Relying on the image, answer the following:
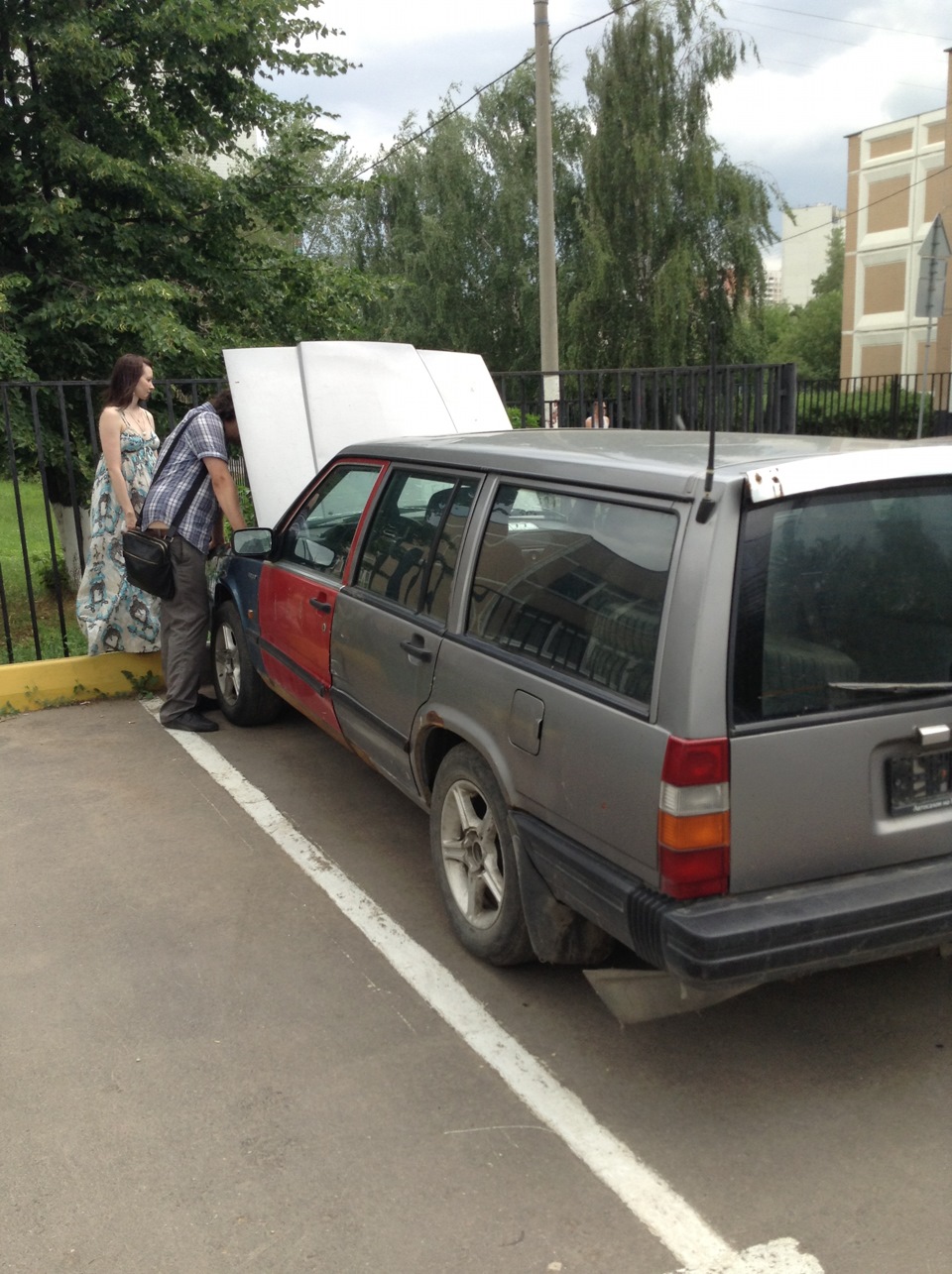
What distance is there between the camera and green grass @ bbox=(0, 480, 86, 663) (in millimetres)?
7961

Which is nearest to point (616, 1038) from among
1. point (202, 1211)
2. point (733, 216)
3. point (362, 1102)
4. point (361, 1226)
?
point (362, 1102)

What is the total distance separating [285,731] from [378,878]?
1963 mm

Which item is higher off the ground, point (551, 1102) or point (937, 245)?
point (937, 245)

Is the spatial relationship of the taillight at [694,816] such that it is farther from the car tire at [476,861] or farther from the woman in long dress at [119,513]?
the woman in long dress at [119,513]

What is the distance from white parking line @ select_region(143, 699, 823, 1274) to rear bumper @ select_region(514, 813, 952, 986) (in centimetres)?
48

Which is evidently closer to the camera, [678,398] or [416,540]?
[416,540]

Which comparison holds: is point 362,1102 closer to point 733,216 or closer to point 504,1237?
point 504,1237

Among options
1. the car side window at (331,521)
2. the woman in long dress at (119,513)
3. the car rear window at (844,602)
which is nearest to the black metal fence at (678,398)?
the woman in long dress at (119,513)

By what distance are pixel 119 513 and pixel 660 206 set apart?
76.5ft

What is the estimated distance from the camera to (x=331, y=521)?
16.0 feet

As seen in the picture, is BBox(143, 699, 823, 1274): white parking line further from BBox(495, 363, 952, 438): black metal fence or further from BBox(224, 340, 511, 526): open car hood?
BBox(495, 363, 952, 438): black metal fence

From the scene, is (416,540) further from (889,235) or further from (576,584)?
(889,235)

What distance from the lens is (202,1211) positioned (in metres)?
2.55

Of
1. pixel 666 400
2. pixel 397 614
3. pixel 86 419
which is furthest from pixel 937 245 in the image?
pixel 397 614
